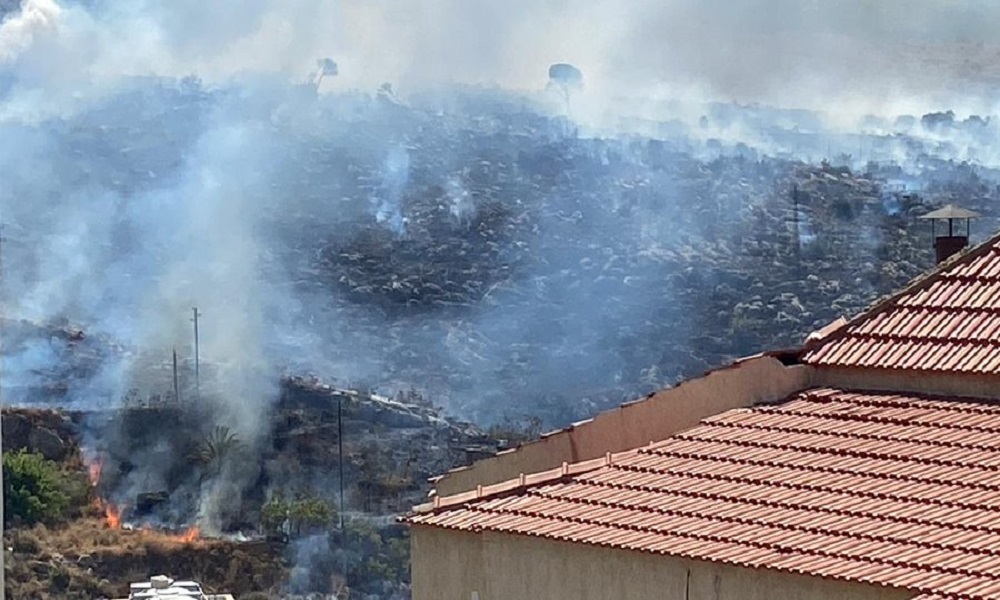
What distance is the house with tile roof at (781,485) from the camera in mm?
15492

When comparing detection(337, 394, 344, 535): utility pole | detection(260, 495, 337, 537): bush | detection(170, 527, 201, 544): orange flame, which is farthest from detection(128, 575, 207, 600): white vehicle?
detection(337, 394, 344, 535): utility pole

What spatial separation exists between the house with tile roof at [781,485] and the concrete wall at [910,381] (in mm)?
16

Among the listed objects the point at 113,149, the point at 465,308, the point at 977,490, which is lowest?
the point at 977,490

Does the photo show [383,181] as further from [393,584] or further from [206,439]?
[393,584]

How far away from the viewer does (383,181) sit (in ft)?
251

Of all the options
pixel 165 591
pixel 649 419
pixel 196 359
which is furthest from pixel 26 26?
pixel 649 419

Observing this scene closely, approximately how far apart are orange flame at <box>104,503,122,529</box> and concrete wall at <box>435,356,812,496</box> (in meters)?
38.6

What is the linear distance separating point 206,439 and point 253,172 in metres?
12.1

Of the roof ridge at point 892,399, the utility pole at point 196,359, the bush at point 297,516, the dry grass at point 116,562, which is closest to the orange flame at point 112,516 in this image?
the dry grass at point 116,562

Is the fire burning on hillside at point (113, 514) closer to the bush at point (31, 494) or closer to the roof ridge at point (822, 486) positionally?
the bush at point (31, 494)

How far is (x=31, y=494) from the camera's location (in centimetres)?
5859

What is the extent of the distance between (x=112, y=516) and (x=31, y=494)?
213cm

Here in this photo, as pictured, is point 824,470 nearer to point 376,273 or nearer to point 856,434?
point 856,434

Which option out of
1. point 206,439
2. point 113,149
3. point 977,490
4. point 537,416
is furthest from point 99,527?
point 977,490
